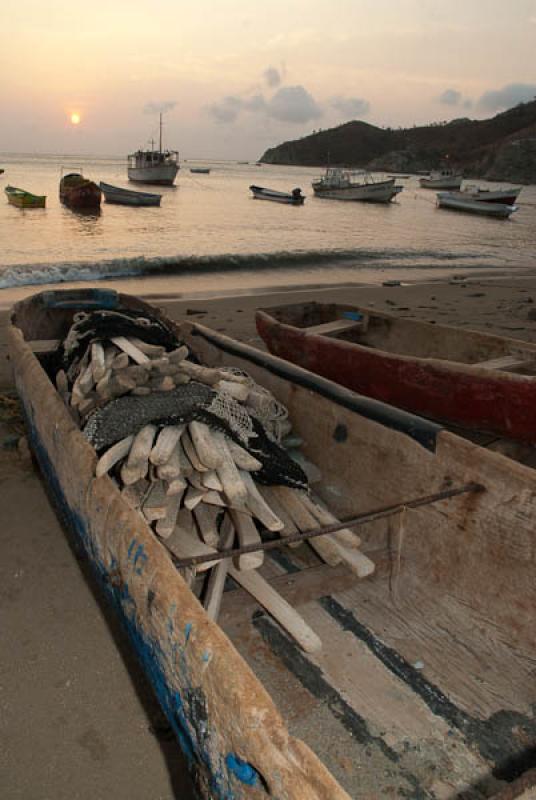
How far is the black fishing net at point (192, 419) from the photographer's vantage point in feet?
11.3

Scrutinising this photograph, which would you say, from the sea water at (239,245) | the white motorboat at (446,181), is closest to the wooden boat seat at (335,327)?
the sea water at (239,245)

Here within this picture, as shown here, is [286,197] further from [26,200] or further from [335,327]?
[335,327]

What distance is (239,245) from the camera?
2525 cm

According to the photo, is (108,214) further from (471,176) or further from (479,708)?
(471,176)

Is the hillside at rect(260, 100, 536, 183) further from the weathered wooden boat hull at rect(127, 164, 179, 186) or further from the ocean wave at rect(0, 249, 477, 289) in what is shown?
the ocean wave at rect(0, 249, 477, 289)

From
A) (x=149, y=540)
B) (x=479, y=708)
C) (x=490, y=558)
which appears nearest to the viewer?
(x=149, y=540)

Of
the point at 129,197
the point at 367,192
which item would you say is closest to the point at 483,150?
the point at 367,192

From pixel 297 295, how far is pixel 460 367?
920cm

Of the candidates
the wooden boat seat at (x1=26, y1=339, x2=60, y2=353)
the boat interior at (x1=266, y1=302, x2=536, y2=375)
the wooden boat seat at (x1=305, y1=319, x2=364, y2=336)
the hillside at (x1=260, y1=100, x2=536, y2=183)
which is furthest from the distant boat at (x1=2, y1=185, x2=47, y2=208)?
the hillside at (x1=260, y1=100, x2=536, y2=183)

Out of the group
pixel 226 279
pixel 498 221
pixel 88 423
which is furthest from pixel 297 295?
pixel 498 221

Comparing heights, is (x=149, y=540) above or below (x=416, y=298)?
above

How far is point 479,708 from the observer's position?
2.68 m

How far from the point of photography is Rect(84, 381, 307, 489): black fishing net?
3.45 metres

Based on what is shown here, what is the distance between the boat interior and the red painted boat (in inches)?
0.4
